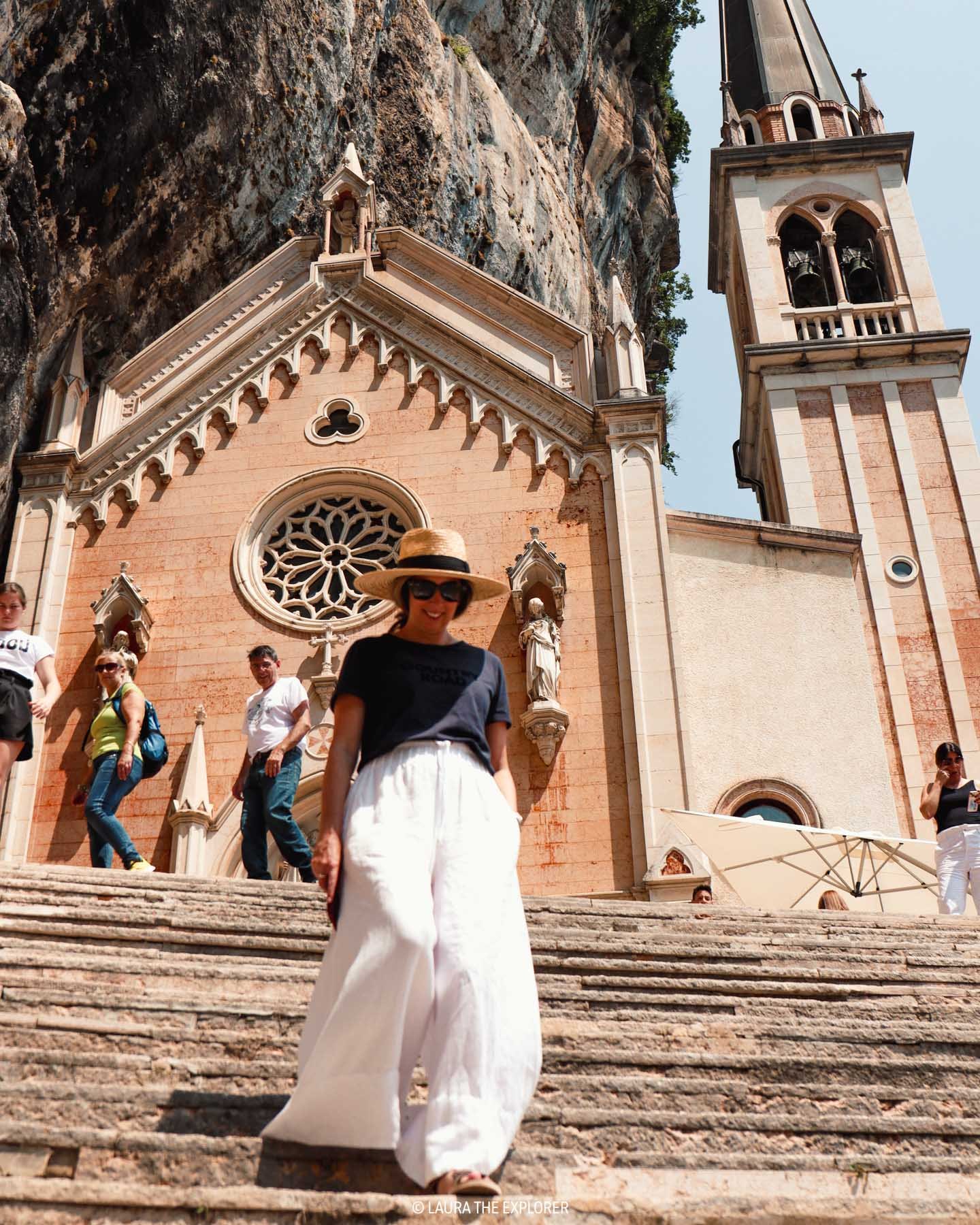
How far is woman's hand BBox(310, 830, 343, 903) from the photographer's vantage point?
4309 millimetres

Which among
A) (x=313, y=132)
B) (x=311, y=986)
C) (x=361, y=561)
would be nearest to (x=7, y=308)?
(x=361, y=561)

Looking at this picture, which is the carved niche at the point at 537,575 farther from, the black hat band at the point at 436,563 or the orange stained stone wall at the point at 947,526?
the black hat band at the point at 436,563

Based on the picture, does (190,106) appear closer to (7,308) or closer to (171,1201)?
(7,308)

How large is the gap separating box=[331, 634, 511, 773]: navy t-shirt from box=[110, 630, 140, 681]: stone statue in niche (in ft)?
34.1

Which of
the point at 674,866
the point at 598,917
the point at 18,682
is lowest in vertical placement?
the point at 598,917

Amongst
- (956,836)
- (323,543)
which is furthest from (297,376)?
(956,836)

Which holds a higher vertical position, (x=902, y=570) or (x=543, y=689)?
(x=902, y=570)

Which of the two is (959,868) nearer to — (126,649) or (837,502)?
(126,649)

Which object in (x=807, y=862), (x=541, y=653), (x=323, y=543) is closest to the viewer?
(x=807, y=862)

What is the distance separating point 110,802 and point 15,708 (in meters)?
1.60

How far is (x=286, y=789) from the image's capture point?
9711mm

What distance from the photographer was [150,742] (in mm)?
10195

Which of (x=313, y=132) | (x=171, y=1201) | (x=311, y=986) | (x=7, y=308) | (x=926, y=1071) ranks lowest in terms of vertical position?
(x=171, y=1201)

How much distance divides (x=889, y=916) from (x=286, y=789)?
427 centimetres
